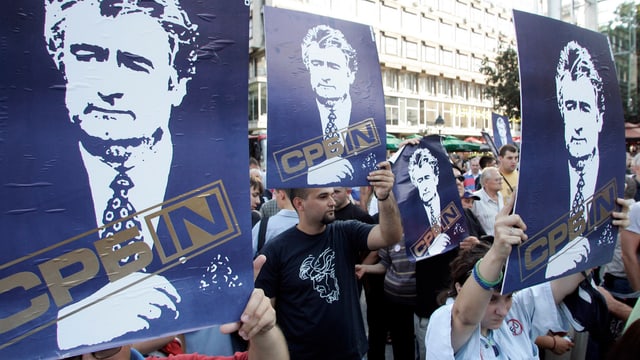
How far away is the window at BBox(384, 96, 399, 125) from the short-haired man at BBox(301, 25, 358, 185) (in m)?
35.4

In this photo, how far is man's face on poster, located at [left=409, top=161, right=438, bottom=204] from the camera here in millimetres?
3482

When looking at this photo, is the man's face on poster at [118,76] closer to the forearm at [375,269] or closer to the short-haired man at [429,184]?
the short-haired man at [429,184]

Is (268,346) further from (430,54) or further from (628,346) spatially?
(430,54)

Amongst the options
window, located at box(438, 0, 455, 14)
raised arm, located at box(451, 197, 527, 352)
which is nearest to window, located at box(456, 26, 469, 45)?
window, located at box(438, 0, 455, 14)

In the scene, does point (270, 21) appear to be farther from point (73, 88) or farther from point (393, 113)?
point (393, 113)

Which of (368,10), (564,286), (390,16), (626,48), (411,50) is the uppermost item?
(390,16)

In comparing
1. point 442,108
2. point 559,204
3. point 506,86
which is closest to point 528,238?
point 559,204

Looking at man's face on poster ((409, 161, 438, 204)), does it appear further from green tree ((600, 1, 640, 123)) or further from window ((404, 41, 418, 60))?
window ((404, 41, 418, 60))

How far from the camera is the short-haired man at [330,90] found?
2.43 m

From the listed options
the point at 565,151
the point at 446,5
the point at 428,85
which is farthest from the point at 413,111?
the point at 565,151

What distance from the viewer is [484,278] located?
1534 mm

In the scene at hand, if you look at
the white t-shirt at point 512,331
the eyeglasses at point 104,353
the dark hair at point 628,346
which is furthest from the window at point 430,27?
the eyeglasses at point 104,353

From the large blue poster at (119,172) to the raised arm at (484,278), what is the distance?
78 cm

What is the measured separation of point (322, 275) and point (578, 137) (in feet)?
4.79
